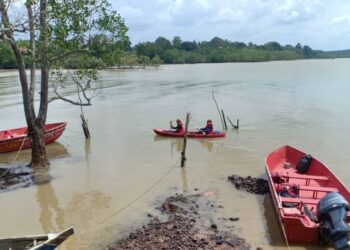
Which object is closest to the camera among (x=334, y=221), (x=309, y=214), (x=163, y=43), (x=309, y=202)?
(x=334, y=221)

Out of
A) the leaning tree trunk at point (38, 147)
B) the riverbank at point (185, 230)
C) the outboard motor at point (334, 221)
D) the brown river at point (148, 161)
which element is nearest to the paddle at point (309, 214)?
the outboard motor at point (334, 221)

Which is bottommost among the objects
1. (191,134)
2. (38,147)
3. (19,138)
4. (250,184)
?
(250,184)

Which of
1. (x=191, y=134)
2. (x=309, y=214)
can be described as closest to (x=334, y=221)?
(x=309, y=214)

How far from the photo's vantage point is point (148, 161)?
1836cm

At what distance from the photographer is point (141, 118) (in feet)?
98.5

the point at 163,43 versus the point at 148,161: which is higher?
the point at 163,43

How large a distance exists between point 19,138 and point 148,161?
20.2 ft

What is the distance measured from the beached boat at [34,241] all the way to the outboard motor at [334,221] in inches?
211

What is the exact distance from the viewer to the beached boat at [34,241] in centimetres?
780

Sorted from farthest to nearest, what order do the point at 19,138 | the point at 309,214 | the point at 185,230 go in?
the point at 19,138 < the point at 185,230 < the point at 309,214

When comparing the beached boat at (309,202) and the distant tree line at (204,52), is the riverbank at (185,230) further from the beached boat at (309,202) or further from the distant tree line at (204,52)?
the distant tree line at (204,52)

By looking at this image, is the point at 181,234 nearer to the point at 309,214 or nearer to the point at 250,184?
the point at 309,214

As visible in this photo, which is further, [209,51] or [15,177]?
[209,51]

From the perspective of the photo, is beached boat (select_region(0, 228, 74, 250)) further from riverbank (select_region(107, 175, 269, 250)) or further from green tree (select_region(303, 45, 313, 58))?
green tree (select_region(303, 45, 313, 58))
